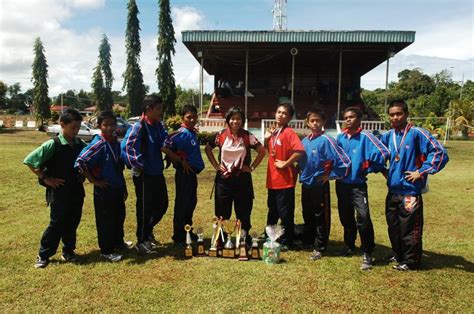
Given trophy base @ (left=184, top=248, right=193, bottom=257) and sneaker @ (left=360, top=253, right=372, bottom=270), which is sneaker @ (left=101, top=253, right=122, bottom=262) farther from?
sneaker @ (left=360, top=253, right=372, bottom=270)

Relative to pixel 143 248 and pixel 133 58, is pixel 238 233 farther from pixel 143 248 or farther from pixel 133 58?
pixel 133 58

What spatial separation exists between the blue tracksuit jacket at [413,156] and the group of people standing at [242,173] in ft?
0.03

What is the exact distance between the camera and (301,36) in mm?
16922

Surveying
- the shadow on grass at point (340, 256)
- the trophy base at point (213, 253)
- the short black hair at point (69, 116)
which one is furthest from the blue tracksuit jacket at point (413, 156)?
the short black hair at point (69, 116)

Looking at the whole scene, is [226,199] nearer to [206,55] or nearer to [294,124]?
[294,124]

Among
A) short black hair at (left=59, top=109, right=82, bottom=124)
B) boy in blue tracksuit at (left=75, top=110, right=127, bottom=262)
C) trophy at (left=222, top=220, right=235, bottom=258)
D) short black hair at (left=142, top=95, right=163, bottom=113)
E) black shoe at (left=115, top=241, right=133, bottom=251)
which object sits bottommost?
black shoe at (left=115, top=241, right=133, bottom=251)

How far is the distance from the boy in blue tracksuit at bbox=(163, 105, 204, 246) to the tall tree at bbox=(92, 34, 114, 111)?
4224 cm

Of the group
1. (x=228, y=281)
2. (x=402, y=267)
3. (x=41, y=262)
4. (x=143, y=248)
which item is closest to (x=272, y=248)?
(x=228, y=281)

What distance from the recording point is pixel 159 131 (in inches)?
170

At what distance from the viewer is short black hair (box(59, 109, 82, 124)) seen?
12.8 ft

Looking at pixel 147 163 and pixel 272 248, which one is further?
pixel 147 163

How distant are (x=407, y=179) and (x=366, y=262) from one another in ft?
3.21

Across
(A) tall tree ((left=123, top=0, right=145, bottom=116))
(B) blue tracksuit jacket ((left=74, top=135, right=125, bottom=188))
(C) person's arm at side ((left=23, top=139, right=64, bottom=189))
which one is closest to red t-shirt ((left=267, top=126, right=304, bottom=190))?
(B) blue tracksuit jacket ((left=74, top=135, right=125, bottom=188))

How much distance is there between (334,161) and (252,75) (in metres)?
20.6
